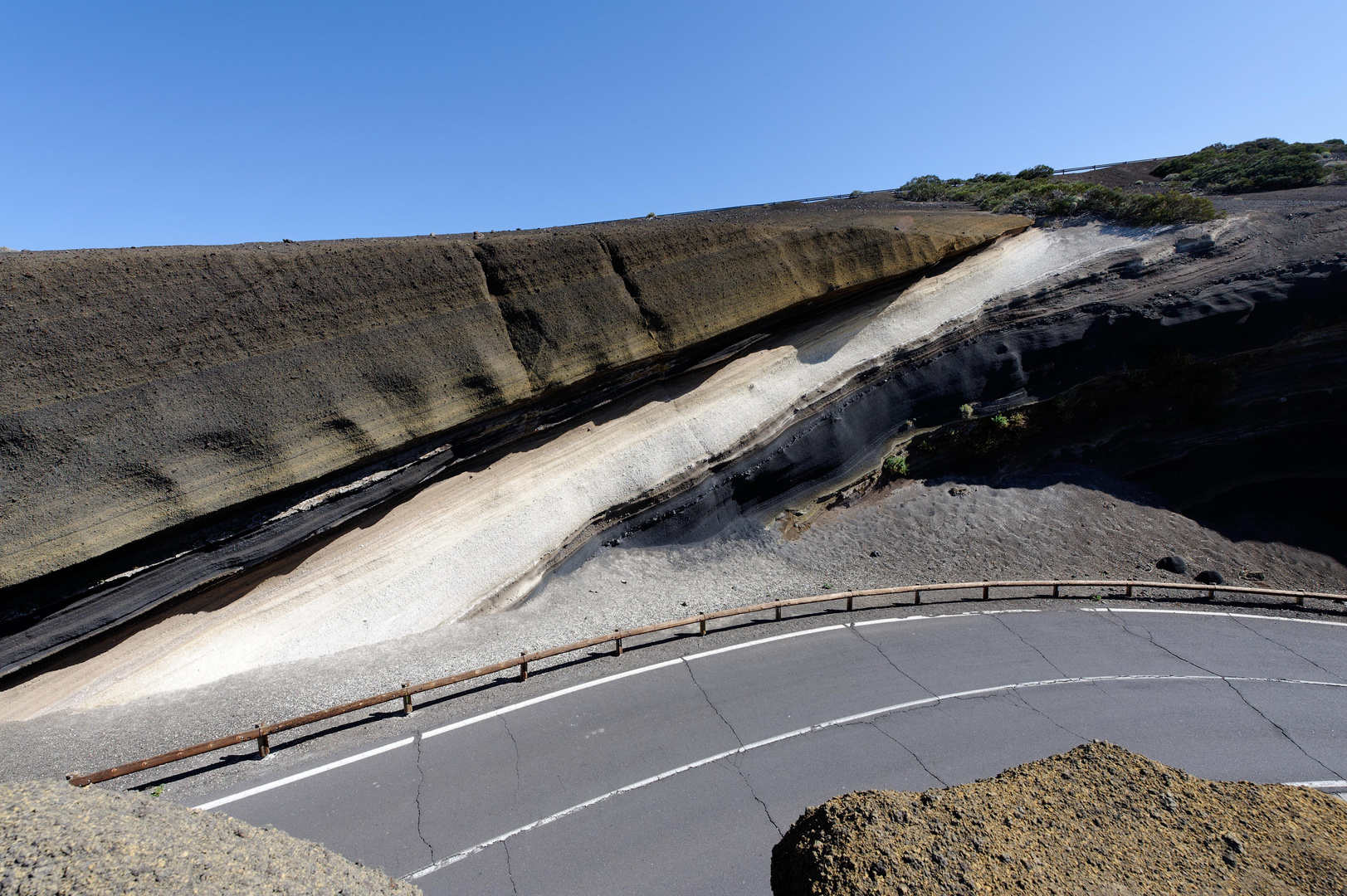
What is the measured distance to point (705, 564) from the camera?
501 inches

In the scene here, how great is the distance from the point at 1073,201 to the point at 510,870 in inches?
867

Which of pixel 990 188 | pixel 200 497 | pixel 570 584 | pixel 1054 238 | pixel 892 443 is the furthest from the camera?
pixel 990 188

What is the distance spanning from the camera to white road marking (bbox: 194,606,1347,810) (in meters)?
6.63

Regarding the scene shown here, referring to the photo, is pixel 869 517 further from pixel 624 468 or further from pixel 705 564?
pixel 624 468

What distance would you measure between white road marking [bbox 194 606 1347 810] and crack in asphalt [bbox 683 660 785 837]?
A: 1.52 feet

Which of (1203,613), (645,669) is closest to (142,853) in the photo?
(645,669)

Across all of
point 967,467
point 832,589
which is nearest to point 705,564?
point 832,589

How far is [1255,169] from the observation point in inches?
821

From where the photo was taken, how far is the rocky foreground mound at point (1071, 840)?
3.94m

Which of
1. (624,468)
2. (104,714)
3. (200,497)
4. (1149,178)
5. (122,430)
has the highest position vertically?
(1149,178)

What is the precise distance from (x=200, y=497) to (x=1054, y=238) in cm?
2077

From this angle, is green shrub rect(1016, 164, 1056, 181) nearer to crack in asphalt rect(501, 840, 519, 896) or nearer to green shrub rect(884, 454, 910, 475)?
green shrub rect(884, 454, 910, 475)

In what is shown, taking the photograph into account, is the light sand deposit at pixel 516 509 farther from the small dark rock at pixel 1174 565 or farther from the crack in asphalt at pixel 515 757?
the small dark rock at pixel 1174 565

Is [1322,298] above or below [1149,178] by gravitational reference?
below
